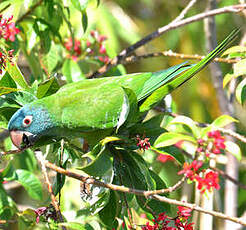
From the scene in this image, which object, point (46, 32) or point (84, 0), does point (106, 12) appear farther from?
point (84, 0)

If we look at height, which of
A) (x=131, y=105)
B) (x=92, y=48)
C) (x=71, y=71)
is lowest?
(x=131, y=105)

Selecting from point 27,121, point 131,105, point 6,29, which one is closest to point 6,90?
point 27,121

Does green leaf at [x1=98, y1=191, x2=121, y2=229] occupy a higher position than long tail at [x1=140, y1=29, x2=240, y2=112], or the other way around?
long tail at [x1=140, y1=29, x2=240, y2=112]

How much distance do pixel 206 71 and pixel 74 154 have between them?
8.96 feet

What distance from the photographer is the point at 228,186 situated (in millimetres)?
2207

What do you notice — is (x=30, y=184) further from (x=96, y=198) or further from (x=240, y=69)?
(x=240, y=69)

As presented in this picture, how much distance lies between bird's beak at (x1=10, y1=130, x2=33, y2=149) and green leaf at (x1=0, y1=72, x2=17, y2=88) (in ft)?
0.57

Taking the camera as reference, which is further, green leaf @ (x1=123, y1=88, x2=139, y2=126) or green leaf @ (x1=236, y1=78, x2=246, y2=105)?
green leaf @ (x1=236, y1=78, x2=246, y2=105)

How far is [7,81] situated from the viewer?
4.57ft

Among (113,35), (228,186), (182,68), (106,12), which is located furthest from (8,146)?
(106,12)

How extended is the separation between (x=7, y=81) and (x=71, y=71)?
706mm

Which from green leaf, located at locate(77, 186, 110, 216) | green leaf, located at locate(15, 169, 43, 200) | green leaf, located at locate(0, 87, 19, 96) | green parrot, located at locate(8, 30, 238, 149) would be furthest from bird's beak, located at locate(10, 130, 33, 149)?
green leaf, located at locate(15, 169, 43, 200)

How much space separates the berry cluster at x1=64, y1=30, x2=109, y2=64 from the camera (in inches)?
→ 87.9

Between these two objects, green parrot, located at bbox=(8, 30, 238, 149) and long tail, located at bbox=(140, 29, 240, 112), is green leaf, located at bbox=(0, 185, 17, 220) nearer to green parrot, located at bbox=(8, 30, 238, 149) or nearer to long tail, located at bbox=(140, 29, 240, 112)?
green parrot, located at bbox=(8, 30, 238, 149)
